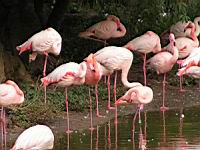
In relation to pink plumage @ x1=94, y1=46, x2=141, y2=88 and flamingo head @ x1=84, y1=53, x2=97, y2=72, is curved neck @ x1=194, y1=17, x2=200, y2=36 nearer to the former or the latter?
pink plumage @ x1=94, y1=46, x2=141, y2=88

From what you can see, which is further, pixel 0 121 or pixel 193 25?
pixel 193 25

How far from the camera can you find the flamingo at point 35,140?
28.5 ft

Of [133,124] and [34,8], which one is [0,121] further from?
[34,8]

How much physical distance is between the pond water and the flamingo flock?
0.41 metres

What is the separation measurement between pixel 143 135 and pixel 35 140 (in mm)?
2883

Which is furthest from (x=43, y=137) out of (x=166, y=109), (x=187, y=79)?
(x=187, y=79)

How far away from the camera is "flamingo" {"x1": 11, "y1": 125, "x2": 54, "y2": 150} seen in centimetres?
869

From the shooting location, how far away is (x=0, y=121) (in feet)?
36.9

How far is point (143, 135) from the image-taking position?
11.2m

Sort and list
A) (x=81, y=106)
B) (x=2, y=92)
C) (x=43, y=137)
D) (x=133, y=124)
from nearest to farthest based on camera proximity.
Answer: (x=43, y=137)
(x=2, y=92)
(x=133, y=124)
(x=81, y=106)

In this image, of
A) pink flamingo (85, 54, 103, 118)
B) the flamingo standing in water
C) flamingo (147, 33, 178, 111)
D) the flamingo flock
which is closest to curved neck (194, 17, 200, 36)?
the flamingo flock

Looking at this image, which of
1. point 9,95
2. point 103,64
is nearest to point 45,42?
A: point 103,64

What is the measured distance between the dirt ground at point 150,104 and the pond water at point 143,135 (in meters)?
0.37

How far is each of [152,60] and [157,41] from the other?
0.66 meters
